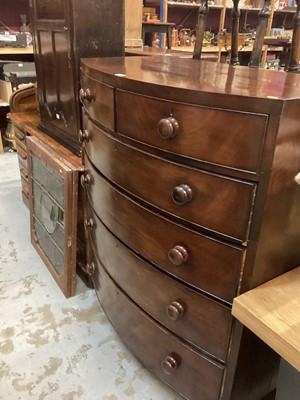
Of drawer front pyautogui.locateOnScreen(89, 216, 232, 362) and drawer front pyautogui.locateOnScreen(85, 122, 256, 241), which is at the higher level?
drawer front pyautogui.locateOnScreen(85, 122, 256, 241)

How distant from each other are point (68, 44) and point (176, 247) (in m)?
1.02

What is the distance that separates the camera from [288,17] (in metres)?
5.72

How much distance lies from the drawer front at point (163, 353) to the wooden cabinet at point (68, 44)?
74 centimetres

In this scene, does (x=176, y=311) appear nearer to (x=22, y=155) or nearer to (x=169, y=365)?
(x=169, y=365)

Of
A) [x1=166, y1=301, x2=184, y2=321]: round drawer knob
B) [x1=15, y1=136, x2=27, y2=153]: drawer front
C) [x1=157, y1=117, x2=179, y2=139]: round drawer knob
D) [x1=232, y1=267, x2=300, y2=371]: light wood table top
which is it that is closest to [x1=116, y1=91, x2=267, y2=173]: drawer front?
[x1=157, y1=117, x2=179, y2=139]: round drawer knob

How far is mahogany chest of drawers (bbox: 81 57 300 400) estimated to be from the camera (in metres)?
0.69

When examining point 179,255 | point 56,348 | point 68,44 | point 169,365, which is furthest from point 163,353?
point 68,44

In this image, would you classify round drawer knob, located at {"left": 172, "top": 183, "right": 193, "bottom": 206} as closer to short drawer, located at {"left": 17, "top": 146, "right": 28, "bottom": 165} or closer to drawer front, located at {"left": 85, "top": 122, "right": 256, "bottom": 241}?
drawer front, located at {"left": 85, "top": 122, "right": 256, "bottom": 241}

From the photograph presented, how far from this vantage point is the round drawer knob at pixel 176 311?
3.07ft

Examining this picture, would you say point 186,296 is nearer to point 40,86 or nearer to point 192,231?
point 192,231

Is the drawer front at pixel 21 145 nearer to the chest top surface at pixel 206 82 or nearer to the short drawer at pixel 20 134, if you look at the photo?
the short drawer at pixel 20 134

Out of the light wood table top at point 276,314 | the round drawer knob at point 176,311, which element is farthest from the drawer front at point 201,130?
the round drawer knob at point 176,311

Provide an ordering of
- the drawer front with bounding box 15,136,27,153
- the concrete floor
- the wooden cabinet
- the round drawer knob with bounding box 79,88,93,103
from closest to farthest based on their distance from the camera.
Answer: the round drawer knob with bounding box 79,88,93,103 < the concrete floor < the wooden cabinet < the drawer front with bounding box 15,136,27,153

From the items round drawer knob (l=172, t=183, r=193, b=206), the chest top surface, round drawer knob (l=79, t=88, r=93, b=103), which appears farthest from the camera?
round drawer knob (l=79, t=88, r=93, b=103)
